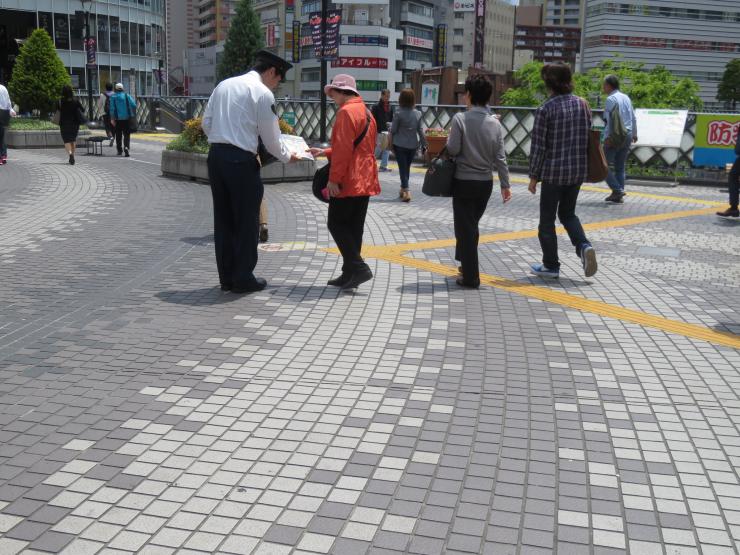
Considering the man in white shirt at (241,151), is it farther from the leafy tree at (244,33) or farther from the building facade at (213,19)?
the building facade at (213,19)

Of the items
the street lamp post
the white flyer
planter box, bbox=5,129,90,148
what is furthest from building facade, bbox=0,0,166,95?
the white flyer

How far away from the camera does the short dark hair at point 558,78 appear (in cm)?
747

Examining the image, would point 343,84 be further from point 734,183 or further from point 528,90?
point 528,90

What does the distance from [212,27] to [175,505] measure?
161 m

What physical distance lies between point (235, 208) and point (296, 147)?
1.23 metres

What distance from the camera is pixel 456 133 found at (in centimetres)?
723

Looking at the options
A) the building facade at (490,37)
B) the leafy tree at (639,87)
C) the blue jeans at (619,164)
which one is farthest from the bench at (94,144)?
the building facade at (490,37)

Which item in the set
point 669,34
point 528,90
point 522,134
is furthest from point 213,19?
point 522,134

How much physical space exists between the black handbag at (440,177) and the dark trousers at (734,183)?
6.41 m

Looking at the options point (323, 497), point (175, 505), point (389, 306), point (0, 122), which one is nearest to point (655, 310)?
point (389, 306)

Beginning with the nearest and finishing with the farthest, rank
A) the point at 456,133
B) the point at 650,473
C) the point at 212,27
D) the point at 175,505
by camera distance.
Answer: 1. the point at 175,505
2. the point at 650,473
3. the point at 456,133
4. the point at 212,27

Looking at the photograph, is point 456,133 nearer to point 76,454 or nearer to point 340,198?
point 340,198

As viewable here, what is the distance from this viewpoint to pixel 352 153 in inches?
266

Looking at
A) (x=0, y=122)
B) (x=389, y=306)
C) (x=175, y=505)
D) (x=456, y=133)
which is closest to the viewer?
(x=175, y=505)
